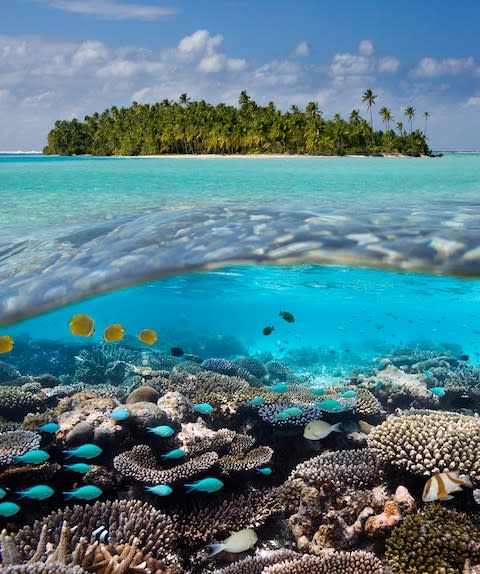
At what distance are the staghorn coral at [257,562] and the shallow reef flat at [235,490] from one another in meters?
0.02

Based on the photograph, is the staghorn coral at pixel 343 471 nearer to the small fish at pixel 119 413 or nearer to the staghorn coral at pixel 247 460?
the staghorn coral at pixel 247 460

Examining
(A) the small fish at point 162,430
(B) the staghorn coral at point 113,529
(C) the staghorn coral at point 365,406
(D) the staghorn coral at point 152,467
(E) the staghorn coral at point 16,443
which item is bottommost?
(C) the staghorn coral at point 365,406

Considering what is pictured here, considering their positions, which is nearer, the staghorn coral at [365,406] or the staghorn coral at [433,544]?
the staghorn coral at [433,544]

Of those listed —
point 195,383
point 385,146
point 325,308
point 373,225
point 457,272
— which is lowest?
point 325,308

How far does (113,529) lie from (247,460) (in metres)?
2.19

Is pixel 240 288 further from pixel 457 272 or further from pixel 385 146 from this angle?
pixel 385 146

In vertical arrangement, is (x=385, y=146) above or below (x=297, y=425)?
above

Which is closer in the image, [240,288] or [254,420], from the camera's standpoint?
[254,420]

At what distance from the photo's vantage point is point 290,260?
1086cm

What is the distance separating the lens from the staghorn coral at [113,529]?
581 cm

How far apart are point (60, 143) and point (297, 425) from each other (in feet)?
465

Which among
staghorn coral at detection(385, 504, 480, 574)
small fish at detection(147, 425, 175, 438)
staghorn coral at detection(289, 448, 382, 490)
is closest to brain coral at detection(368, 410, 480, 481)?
staghorn coral at detection(289, 448, 382, 490)

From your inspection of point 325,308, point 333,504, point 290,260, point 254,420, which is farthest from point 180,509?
point 325,308

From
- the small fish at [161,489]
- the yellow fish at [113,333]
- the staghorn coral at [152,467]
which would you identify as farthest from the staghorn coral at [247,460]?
the yellow fish at [113,333]
